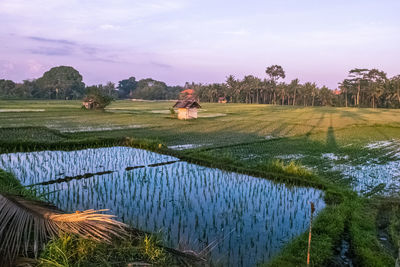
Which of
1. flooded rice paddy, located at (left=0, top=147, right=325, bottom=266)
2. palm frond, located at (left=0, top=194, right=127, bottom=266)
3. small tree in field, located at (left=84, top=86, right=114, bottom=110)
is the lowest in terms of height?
flooded rice paddy, located at (left=0, top=147, right=325, bottom=266)

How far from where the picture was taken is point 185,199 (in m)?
6.78

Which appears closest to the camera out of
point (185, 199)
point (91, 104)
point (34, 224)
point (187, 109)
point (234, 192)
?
point (34, 224)

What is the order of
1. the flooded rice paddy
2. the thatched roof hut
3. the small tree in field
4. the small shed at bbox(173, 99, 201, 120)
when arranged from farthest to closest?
the thatched roof hut
the small tree in field
the small shed at bbox(173, 99, 201, 120)
the flooded rice paddy

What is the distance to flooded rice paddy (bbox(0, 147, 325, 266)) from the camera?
484 centimetres

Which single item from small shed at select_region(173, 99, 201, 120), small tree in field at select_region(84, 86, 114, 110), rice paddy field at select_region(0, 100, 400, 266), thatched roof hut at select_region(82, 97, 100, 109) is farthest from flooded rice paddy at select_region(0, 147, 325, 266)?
thatched roof hut at select_region(82, 97, 100, 109)

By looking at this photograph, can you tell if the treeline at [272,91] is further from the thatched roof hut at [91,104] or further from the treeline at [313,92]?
the thatched roof hut at [91,104]

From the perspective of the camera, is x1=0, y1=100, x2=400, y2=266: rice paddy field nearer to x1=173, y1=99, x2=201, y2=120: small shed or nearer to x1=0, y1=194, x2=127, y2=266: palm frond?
x1=0, y1=194, x2=127, y2=266: palm frond

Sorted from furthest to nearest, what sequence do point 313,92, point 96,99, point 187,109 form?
point 313,92 < point 96,99 < point 187,109

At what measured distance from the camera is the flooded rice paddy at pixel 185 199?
15.9 ft

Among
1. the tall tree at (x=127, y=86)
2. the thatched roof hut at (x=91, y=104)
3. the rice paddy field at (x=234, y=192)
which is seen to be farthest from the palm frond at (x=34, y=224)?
the tall tree at (x=127, y=86)

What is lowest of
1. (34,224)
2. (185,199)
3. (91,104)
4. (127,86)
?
(185,199)

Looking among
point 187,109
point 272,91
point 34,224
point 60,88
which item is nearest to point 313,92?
point 272,91

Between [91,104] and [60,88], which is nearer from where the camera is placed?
[91,104]

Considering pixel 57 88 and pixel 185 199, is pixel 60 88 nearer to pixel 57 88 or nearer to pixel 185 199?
pixel 57 88
